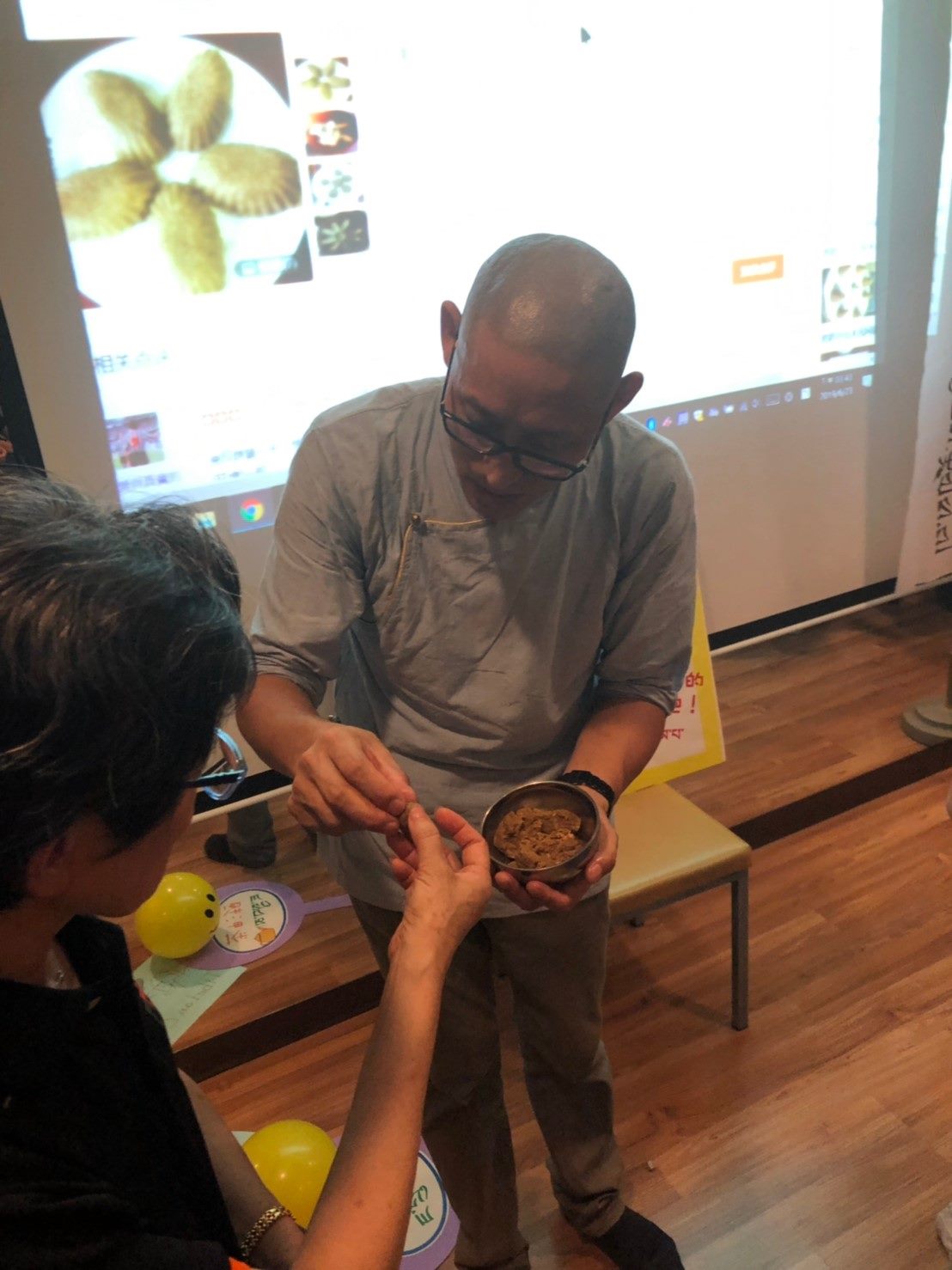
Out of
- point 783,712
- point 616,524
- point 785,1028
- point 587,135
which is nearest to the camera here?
point 616,524

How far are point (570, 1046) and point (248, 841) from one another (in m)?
1.46

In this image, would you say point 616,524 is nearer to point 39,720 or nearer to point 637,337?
point 39,720

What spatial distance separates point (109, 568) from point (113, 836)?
19cm

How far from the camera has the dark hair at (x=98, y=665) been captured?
60cm

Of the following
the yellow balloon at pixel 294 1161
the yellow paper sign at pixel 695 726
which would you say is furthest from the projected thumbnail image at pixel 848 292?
the yellow balloon at pixel 294 1161

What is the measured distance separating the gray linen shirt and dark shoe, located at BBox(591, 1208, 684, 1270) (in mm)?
700

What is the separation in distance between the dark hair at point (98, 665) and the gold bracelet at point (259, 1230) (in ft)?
1.90

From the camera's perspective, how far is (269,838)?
2771 millimetres

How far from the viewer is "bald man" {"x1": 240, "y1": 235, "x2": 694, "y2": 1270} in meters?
1.12

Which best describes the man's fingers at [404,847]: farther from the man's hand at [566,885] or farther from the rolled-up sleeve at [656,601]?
the rolled-up sleeve at [656,601]

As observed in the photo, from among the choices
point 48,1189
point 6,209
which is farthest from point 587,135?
point 48,1189

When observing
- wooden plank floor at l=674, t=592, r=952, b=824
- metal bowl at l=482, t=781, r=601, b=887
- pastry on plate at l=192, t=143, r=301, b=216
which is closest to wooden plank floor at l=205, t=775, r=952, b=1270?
wooden plank floor at l=674, t=592, r=952, b=824

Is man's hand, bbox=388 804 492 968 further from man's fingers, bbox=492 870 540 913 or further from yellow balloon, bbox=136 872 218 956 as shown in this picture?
yellow balloon, bbox=136 872 218 956

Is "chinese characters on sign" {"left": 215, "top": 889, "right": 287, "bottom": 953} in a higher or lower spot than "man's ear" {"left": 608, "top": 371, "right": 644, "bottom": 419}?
lower
